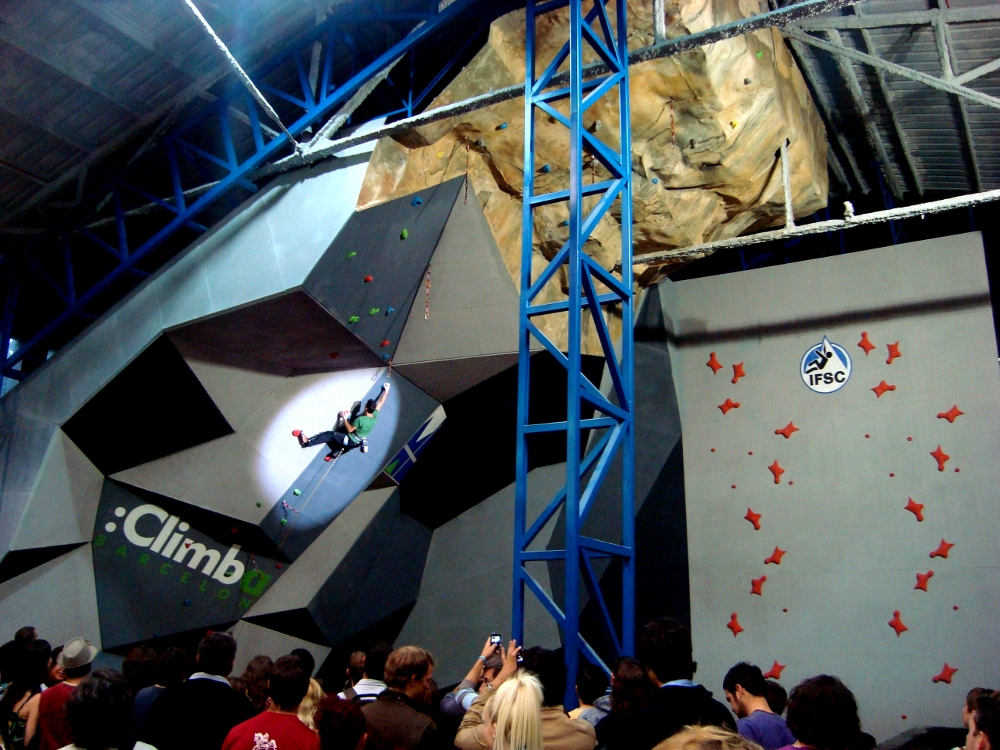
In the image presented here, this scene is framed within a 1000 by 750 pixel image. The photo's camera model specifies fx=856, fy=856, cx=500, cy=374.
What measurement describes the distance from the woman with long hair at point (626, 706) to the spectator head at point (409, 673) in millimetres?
642

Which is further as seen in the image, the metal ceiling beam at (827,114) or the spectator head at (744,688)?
the metal ceiling beam at (827,114)

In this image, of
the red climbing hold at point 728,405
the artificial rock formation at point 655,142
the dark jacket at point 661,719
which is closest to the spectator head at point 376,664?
the dark jacket at point 661,719

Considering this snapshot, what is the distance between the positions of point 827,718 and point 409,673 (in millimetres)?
1410

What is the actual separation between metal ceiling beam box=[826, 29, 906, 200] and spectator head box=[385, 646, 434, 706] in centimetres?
833

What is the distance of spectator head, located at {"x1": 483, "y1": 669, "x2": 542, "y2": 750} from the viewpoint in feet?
7.11

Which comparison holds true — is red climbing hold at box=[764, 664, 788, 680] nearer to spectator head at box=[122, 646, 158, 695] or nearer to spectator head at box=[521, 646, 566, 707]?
spectator head at box=[521, 646, 566, 707]

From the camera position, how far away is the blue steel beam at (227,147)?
307 inches

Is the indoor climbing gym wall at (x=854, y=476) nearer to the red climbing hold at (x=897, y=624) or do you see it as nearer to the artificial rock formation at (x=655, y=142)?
the red climbing hold at (x=897, y=624)

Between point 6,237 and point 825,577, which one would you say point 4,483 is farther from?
point 825,577

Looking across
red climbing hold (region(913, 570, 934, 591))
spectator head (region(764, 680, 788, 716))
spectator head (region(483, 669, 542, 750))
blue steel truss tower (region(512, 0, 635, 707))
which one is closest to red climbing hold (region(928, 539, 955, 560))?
red climbing hold (region(913, 570, 934, 591))

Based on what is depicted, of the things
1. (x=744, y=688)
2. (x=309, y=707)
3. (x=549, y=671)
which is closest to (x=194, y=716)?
(x=309, y=707)

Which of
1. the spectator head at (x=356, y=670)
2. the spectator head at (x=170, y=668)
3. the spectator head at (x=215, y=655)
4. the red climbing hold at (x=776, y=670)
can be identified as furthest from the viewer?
the red climbing hold at (x=776, y=670)

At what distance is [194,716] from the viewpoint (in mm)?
2953

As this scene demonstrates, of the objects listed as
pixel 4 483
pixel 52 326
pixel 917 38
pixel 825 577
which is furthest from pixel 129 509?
pixel 917 38
